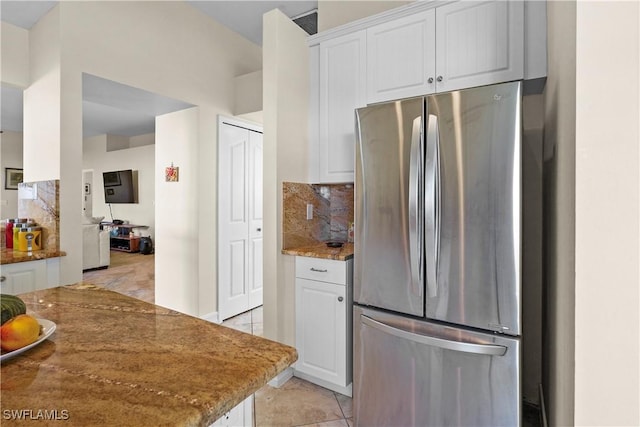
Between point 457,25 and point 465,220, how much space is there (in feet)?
4.00

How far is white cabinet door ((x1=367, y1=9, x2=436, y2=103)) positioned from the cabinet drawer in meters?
1.12

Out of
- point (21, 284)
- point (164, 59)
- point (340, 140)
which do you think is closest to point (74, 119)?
point (164, 59)

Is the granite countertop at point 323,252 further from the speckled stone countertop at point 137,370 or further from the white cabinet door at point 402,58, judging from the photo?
the speckled stone countertop at point 137,370

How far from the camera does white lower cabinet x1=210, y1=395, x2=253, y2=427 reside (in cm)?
77

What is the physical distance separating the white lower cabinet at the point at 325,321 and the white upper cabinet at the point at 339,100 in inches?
26.4

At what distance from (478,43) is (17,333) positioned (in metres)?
2.31

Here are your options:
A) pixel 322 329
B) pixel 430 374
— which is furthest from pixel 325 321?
pixel 430 374

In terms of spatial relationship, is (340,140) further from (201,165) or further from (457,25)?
(201,165)

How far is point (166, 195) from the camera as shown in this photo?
11.8ft

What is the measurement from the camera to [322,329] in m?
2.20

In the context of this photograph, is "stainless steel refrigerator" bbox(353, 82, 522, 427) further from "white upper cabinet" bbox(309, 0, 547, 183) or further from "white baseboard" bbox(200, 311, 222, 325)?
"white baseboard" bbox(200, 311, 222, 325)

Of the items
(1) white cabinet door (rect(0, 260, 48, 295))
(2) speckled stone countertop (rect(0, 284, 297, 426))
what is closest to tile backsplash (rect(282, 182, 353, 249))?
(2) speckled stone countertop (rect(0, 284, 297, 426))
